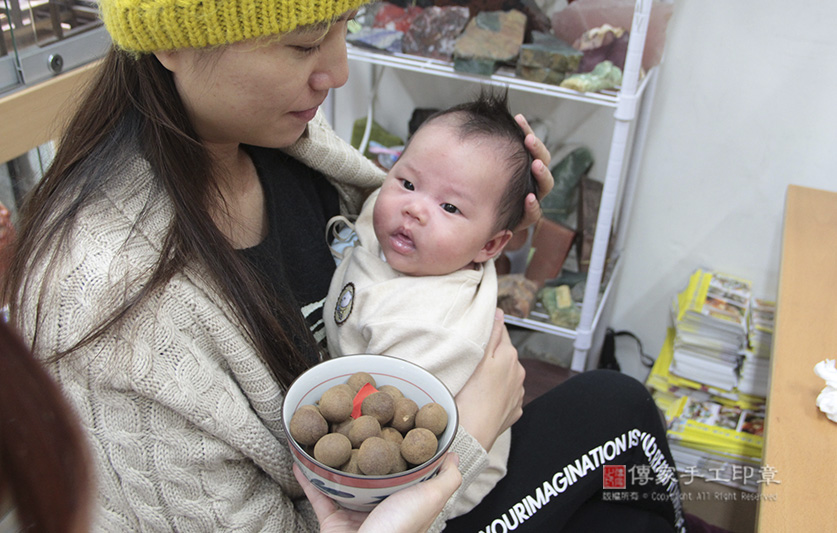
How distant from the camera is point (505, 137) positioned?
123cm

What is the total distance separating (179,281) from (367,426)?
314 mm

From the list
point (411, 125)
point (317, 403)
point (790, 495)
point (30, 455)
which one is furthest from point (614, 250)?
point (30, 455)

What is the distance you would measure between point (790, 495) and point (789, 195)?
1.02m

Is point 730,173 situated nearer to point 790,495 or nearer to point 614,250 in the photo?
point 614,250

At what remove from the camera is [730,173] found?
210 cm

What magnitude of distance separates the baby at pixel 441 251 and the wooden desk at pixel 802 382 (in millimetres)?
449

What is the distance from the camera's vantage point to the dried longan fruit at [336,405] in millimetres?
815

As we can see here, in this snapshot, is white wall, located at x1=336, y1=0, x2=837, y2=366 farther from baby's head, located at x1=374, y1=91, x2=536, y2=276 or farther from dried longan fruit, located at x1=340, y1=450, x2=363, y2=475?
dried longan fruit, located at x1=340, y1=450, x2=363, y2=475

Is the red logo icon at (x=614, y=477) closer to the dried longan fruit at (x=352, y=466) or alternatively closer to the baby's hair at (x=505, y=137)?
the baby's hair at (x=505, y=137)

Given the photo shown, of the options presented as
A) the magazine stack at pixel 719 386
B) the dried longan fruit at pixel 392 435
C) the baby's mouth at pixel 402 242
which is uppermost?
the baby's mouth at pixel 402 242

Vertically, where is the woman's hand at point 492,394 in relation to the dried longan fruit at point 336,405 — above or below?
below

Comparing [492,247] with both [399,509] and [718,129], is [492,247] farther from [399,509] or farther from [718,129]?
[718,129]

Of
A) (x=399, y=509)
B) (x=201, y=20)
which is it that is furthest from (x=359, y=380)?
(x=201, y=20)

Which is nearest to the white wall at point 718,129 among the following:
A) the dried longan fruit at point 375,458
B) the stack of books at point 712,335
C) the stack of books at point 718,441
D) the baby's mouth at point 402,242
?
the stack of books at point 712,335
